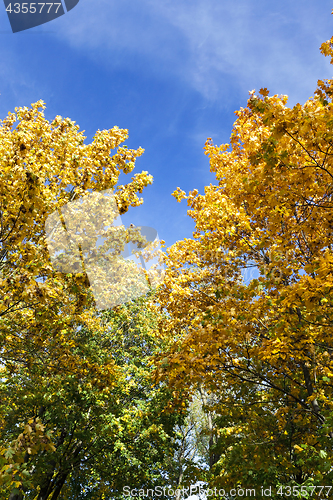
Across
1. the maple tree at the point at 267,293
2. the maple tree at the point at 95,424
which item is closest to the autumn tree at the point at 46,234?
the maple tree at the point at 95,424

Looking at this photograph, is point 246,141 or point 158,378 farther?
point 246,141

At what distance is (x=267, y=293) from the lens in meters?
6.88

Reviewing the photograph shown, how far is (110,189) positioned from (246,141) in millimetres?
3555

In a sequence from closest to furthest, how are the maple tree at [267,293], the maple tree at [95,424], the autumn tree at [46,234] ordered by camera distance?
the maple tree at [267,293], the autumn tree at [46,234], the maple tree at [95,424]

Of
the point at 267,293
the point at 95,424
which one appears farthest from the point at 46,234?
the point at 95,424

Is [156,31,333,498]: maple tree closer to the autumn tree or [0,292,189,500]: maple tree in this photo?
the autumn tree

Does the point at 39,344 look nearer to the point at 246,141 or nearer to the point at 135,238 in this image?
the point at 135,238

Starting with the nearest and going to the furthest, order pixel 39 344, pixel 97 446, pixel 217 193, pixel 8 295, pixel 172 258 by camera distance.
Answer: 1. pixel 8 295
2. pixel 39 344
3. pixel 217 193
4. pixel 172 258
5. pixel 97 446

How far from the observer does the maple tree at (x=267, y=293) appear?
4.05 metres

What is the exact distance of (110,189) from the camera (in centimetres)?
715

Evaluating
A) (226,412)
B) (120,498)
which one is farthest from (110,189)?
(120,498)

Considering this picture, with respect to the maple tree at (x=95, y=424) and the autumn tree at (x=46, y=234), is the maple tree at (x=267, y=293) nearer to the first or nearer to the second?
the autumn tree at (x=46, y=234)

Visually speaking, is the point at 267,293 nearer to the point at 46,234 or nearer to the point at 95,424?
the point at 46,234

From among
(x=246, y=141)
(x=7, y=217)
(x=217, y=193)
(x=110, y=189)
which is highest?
(x=246, y=141)
